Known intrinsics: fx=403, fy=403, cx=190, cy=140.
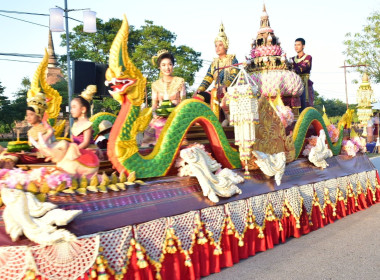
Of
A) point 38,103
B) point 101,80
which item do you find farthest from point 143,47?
point 38,103

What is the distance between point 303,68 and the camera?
29.2 ft

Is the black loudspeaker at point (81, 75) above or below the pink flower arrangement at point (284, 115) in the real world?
above

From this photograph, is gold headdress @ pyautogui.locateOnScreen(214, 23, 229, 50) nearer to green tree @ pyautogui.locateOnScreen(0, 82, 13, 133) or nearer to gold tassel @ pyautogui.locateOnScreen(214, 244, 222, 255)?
gold tassel @ pyautogui.locateOnScreen(214, 244, 222, 255)

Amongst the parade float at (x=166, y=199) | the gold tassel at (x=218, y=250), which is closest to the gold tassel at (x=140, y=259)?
the parade float at (x=166, y=199)

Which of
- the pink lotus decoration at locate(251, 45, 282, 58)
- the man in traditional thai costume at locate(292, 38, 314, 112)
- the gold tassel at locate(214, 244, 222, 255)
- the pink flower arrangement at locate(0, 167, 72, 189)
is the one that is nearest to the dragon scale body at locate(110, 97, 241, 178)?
the pink flower arrangement at locate(0, 167, 72, 189)

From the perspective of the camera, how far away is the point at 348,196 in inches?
302

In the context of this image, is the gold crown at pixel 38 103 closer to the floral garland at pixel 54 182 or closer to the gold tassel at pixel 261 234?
the floral garland at pixel 54 182

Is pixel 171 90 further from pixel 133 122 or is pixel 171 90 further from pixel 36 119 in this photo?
pixel 36 119

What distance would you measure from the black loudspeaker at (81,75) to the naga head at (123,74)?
5669 mm

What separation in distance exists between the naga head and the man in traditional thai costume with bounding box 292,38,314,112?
18.8 ft

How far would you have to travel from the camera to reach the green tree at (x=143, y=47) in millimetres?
25156

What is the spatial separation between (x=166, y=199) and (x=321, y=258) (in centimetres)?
214

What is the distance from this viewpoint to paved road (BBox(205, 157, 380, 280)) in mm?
4324

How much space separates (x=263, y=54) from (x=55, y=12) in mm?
9282
